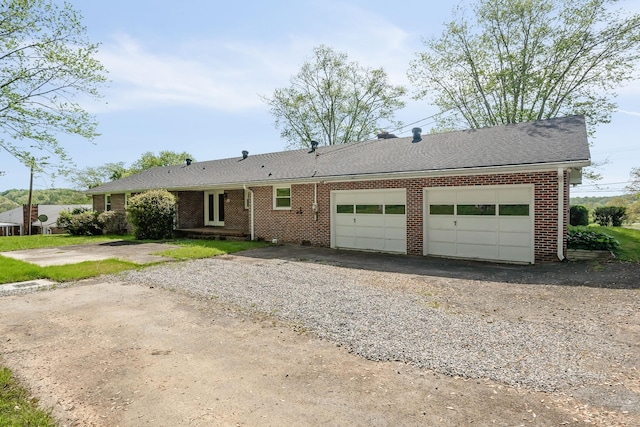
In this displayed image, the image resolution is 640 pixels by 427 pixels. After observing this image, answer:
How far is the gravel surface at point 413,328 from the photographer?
383 centimetres

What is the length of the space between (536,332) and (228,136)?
31013 millimetres

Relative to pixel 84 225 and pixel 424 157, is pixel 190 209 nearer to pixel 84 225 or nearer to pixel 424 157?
pixel 84 225

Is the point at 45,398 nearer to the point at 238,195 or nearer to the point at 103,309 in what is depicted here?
the point at 103,309

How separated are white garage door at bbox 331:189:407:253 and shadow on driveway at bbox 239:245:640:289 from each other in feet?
1.96

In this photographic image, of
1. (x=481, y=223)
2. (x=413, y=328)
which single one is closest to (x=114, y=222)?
(x=481, y=223)

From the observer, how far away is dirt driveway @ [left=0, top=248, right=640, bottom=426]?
2986mm

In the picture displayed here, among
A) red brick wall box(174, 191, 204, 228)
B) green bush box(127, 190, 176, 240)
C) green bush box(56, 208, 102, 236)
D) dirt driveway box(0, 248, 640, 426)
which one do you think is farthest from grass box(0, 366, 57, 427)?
green bush box(56, 208, 102, 236)

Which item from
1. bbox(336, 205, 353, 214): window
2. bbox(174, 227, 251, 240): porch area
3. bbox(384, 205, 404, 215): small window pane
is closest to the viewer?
bbox(384, 205, 404, 215): small window pane

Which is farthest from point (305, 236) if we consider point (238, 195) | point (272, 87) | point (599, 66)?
point (272, 87)

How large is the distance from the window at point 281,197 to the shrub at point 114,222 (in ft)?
37.4

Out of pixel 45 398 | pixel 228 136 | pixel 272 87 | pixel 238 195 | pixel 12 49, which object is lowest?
pixel 45 398

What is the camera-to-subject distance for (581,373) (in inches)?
144

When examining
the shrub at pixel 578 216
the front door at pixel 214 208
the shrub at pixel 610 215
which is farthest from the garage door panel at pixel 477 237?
the shrub at pixel 610 215

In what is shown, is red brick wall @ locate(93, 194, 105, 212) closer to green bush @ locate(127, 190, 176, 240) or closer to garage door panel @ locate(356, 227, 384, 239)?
green bush @ locate(127, 190, 176, 240)
